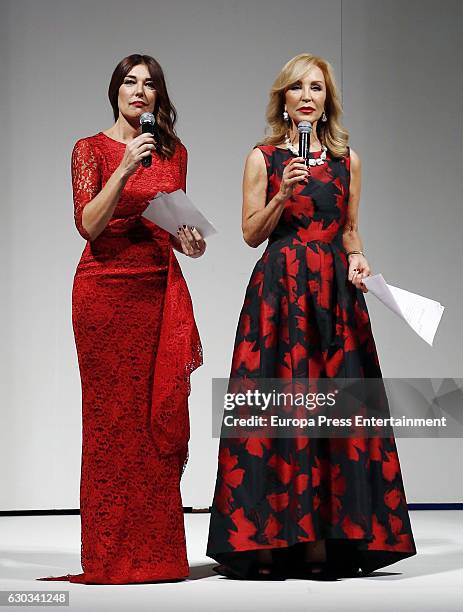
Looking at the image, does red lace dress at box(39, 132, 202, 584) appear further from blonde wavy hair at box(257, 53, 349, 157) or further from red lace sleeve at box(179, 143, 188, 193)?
blonde wavy hair at box(257, 53, 349, 157)

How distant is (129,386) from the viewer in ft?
10.7

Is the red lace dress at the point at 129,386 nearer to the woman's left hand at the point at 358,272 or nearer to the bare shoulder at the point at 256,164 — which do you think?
the bare shoulder at the point at 256,164

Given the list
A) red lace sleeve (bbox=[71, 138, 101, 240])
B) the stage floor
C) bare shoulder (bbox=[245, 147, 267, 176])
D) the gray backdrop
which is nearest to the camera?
the stage floor

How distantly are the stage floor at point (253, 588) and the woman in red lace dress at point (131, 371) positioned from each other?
0.13 m

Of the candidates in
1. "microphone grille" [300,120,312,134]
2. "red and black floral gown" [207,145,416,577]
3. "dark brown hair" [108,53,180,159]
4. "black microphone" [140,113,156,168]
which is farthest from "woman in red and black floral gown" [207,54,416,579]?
"black microphone" [140,113,156,168]

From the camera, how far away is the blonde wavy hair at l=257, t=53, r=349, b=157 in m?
3.36

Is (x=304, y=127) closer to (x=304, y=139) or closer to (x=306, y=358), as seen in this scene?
(x=304, y=139)

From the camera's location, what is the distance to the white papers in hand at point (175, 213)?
310cm

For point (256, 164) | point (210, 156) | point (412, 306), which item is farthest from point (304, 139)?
point (210, 156)

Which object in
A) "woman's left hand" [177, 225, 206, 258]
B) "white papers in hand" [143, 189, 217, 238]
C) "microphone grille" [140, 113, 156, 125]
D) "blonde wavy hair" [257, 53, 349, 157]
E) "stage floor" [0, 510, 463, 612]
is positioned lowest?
"stage floor" [0, 510, 463, 612]

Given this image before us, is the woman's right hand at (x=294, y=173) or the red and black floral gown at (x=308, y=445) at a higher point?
the woman's right hand at (x=294, y=173)

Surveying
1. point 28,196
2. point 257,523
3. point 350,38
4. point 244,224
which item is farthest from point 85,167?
point 350,38

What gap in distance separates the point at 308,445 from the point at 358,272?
505 mm

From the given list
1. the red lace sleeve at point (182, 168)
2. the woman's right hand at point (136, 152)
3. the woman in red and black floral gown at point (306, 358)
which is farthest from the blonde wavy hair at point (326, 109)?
the woman's right hand at point (136, 152)
